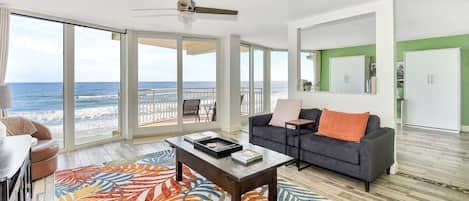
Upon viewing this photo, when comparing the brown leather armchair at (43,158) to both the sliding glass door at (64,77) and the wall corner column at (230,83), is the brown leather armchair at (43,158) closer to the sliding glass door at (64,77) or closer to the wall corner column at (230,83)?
the sliding glass door at (64,77)

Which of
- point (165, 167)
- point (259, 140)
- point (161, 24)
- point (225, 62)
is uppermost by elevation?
point (161, 24)

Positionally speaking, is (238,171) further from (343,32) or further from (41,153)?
(343,32)

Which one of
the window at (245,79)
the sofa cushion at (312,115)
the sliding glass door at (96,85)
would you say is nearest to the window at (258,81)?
the window at (245,79)

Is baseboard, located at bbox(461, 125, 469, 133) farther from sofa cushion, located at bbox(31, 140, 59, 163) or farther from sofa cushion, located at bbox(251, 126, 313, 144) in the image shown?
sofa cushion, located at bbox(31, 140, 59, 163)

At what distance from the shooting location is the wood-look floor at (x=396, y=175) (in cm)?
260

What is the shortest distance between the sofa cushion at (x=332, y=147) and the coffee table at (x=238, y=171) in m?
0.94

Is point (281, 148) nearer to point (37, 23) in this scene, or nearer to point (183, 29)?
point (183, 29)

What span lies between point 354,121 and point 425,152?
6.44ft

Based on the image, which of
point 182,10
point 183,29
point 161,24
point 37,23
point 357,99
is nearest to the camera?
point 182,10

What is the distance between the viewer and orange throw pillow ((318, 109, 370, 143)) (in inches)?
119

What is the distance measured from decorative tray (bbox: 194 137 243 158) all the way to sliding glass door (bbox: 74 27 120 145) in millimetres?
3029

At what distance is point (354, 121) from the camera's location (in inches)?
122

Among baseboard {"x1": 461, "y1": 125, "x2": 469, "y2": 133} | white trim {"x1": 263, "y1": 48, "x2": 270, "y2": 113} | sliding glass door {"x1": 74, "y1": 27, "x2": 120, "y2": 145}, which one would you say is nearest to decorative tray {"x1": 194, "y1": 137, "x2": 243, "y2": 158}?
sliding glass door {"x1": 74, "y1": 27, "x2": 120, "y2": 145}

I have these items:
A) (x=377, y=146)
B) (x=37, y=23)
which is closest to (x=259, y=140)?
(x=377, y=146)
